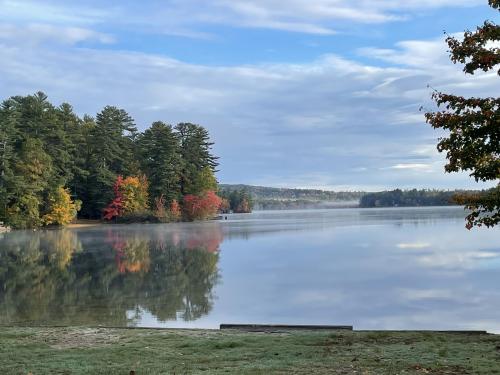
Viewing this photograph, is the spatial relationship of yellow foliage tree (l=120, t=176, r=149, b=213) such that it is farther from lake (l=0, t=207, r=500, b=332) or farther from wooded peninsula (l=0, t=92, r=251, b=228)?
lake (l=0, t=207, r=500, b=332)

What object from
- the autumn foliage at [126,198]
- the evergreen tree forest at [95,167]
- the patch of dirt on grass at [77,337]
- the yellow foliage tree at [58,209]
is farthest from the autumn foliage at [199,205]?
the patch of dirt on grass at [77,337]

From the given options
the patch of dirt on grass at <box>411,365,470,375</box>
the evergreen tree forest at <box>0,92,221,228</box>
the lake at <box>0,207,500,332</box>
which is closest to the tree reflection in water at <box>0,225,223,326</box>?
the lake at <box>0,207,500,332</box>

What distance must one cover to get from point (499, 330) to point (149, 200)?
216 ft

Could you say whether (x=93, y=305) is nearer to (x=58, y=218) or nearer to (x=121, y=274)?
(x=121, y=274)

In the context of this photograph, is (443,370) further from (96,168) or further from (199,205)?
(199,205)

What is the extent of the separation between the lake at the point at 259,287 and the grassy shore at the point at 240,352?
2.47 meters

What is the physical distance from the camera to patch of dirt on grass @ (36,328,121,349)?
7.77 meters

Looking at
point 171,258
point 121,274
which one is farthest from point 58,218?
point 121,274

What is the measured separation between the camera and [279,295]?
14.3 m

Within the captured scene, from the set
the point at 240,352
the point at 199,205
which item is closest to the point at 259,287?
the point at 240,352

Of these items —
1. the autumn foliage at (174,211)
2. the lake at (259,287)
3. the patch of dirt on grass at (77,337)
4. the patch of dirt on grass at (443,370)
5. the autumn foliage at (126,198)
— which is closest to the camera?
the patch of dirt on grass at (443,370)

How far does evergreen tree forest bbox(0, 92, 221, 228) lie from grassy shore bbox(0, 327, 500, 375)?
45715 millimetres

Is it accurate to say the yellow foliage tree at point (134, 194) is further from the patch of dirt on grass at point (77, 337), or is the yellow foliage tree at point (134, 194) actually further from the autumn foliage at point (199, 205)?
the patch of dirt on grass at point (77, 337)

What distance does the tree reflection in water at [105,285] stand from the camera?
1182 cm
